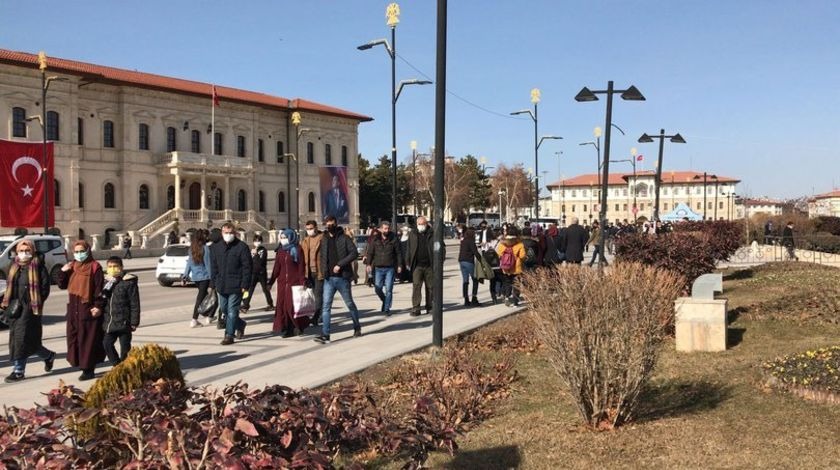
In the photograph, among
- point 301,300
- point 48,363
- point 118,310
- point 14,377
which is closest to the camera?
point 14,377

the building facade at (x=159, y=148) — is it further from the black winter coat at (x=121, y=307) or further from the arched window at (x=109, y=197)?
the black winter coat at (x=121, y=307)

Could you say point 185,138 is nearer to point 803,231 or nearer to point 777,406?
point 803,231

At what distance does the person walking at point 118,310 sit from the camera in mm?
8625

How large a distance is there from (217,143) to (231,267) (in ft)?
175

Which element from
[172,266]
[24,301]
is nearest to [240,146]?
[172,266]

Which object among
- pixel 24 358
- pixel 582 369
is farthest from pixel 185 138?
pixel 582 369

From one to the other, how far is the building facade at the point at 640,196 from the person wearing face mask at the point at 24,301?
12121cm

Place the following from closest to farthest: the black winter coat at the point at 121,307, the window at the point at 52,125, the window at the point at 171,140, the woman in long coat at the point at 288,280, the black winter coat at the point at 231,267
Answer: the black winter coat at the point at 121,307
the black winter coat at the point at 231,267
the woman in long coat at the point at 288,280
the window at the point at 52,125
the window at the point at 171,140

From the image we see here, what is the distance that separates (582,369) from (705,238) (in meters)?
11.1

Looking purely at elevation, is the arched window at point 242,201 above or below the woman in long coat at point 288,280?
above

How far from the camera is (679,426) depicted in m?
5.62

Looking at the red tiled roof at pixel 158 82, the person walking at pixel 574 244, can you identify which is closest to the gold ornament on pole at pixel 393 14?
the person walking at pixel 574 244

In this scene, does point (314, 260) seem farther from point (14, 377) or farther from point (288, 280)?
point (14, 377)

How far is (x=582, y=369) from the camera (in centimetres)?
539
